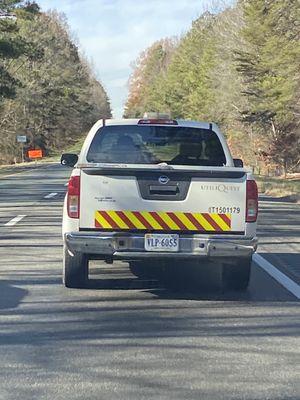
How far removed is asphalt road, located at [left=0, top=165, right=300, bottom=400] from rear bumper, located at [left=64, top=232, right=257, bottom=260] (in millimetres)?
574

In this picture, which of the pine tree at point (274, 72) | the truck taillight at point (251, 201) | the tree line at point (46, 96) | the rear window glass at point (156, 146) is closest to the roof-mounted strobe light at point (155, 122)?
the rear window glass at point (156, 146)

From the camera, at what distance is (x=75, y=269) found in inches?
349

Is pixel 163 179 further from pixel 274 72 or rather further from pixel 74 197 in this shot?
pixel 274 72

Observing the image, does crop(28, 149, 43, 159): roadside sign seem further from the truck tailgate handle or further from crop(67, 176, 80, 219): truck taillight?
the truck tailgate handle

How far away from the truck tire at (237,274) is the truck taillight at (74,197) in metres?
2.02

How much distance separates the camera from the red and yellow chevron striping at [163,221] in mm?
8219

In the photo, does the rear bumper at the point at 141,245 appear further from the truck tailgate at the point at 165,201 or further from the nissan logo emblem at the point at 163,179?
the nissan logo emblem at the point at 163,179

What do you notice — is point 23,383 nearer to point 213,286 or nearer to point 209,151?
point 213,286

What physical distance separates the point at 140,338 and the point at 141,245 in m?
1.53

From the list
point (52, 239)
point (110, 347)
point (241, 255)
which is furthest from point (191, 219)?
point (52, 239)

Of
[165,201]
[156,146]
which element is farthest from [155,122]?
[165,201]

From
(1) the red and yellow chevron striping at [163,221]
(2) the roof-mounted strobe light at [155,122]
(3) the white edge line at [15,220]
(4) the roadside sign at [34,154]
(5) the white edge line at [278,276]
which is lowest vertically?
(4) the roadside sign at [34,154]

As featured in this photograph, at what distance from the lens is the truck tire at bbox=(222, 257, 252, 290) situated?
29.2 ft

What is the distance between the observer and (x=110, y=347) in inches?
259
